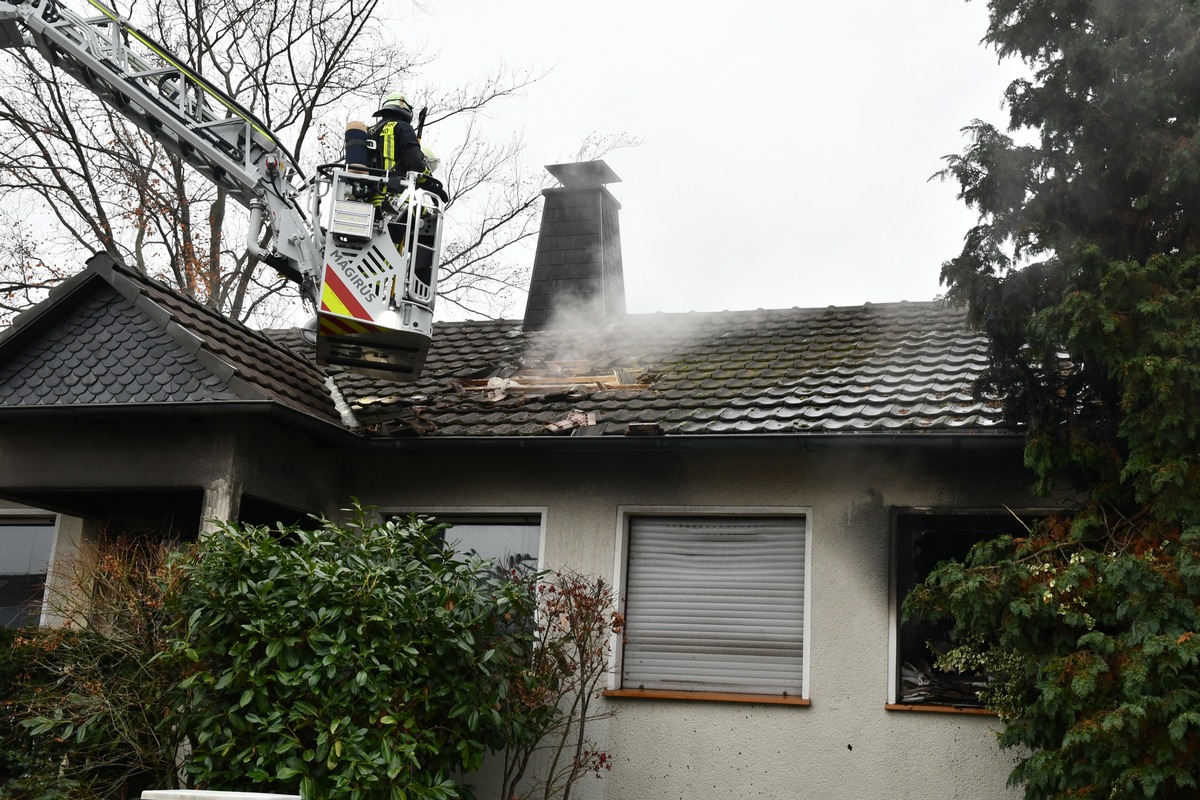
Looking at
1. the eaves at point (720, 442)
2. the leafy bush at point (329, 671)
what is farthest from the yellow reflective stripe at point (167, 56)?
the leafy bush at point (329, 671)

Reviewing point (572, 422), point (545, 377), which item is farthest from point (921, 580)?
point (545, 377)

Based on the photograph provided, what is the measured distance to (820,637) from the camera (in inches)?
→ 348

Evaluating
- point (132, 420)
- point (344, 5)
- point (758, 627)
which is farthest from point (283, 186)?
point (344, 5)

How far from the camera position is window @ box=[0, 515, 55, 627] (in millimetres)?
11055

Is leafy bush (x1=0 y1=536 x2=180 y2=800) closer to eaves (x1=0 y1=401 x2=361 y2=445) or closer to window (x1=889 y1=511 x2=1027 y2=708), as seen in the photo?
eaves (x1=0 y1=401 x2=361 y2=445)

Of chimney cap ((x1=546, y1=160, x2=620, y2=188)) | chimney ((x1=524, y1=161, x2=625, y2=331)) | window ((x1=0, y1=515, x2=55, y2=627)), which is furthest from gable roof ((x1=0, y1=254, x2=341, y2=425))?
chimney cap ((x1=546, y1=160, x2=620, y2=188))

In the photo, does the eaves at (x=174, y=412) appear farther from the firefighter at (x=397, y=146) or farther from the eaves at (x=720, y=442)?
the firefighter at (x=397, y=146)

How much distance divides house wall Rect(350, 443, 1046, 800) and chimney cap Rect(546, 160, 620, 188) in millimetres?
5433

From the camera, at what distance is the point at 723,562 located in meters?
9.36

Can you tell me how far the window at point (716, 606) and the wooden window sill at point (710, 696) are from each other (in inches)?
1.3

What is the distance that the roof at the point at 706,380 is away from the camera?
29.7ft

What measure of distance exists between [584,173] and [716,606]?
21.9 feet

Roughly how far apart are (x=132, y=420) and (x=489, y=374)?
3.39 meters

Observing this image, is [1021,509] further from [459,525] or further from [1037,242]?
[459,525]
